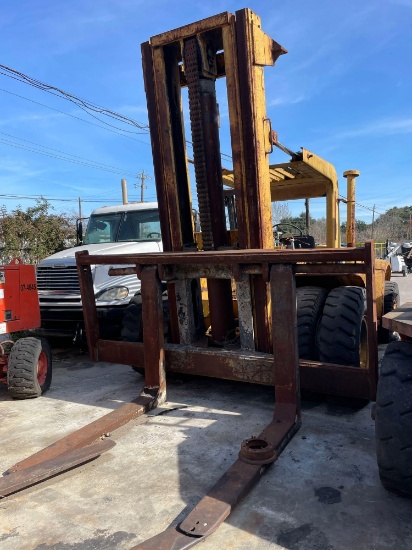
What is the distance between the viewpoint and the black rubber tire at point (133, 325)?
512cm

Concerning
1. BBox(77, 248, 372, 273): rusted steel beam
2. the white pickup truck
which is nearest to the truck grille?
the white pickup truck

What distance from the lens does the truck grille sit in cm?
668

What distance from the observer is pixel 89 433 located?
11.6 feet

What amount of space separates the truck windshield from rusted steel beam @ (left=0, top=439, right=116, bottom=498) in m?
4.50

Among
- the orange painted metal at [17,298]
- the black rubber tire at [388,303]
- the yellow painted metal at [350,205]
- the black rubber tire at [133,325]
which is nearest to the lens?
the black rubber tire at [133,325]

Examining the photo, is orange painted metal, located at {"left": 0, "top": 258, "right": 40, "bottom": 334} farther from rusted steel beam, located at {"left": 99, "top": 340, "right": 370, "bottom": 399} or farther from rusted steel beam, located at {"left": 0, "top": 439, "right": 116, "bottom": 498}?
rusted steel beam, located at {"left": 0, "top": 439, "right": 116, "bottom": 498}

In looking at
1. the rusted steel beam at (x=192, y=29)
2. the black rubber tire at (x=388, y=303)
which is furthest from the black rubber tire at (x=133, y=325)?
the black rubber tire at (x=388, y=303)

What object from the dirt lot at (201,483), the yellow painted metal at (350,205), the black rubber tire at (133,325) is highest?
the yellow painted metal at (350,205)

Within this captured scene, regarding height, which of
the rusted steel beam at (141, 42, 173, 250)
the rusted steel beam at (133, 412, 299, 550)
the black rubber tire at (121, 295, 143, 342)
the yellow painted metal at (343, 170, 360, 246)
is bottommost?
the rusted steel beam at (133, 412, 299, 550)

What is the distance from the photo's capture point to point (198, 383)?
506cm

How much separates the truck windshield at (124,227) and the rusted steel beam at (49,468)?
14.8 ft

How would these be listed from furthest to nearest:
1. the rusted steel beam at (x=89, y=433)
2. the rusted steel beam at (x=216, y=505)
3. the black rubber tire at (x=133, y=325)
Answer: the black rubber tire at (x=133, y=325) < the rusted steel beam at (x=89, y=433) < the rusted steel beam at (x=216, y=505)

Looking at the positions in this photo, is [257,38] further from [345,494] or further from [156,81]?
[345,494]

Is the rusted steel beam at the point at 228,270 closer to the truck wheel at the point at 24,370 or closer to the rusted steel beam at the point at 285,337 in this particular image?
the rusted steel beam at the point at 285,337
